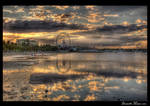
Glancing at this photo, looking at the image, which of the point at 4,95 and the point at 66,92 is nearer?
the point at 4,95

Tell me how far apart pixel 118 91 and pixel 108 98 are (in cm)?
228

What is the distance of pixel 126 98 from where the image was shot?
11961 millimetres

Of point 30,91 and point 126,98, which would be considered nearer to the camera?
point 126,98
